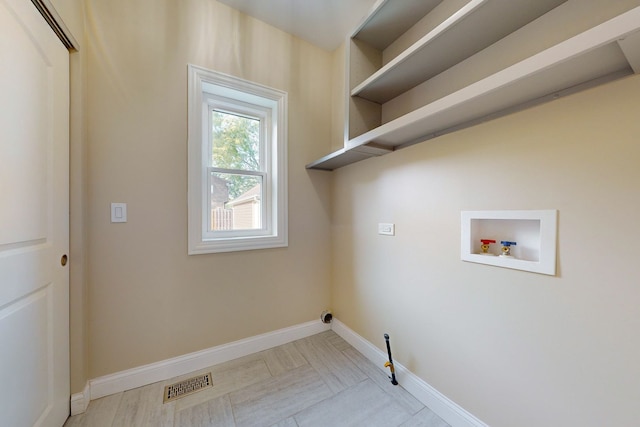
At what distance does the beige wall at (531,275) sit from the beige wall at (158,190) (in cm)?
116

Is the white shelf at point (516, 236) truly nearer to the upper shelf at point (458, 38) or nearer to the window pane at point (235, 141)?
the upper shelf at point (458, 38)

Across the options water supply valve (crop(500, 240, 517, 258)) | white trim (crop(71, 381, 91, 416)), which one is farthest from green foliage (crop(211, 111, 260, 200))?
water supply valve (crop(500, 240, 517, 258))

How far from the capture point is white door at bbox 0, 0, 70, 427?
33.9 inches

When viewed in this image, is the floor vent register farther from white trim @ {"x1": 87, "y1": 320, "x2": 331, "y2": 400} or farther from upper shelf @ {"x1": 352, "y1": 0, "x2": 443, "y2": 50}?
upper shelf @ {"x1": 352, "y1": 0, "x2": 443, "y2": 50}

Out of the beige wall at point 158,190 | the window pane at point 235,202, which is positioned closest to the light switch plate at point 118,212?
the beige wall at point 158,190

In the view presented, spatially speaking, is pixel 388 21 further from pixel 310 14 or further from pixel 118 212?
pixel 118 212

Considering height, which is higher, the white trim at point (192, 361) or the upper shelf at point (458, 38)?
the upper shelf at point (458, 38)

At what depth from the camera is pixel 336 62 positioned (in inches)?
87.5

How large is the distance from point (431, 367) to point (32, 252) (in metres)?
2.13

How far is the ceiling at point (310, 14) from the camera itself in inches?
68.7

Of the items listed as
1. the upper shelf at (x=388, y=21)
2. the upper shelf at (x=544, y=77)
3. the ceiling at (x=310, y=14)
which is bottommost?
the upper shelf at (x=544, y=77)

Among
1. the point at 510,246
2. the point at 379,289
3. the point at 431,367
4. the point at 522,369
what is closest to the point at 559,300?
the point at 510,246

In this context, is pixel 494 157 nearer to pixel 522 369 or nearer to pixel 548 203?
pixel 548 203

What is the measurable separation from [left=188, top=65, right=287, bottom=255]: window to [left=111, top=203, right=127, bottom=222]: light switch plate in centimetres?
38
